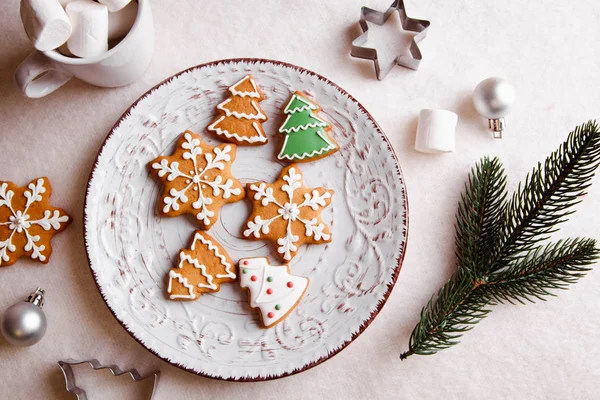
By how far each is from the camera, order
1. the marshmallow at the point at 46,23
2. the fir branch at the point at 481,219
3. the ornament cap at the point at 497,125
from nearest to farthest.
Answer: the marshmallow at the point at 46,23 < the fir branch at the point at 481,219 < the ornament cap at the point at 497,125

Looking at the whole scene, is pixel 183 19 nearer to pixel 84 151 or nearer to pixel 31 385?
pixel 84 151

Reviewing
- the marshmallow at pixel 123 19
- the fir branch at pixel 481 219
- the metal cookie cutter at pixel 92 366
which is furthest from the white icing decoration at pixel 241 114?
the metal cookie cutter at pixel 92 366

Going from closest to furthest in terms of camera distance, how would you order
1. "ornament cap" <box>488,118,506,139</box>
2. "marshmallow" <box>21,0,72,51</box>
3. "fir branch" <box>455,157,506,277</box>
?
"marshmallow" <box>21,0,72,51</box> → "fir branch" <box>455,157,506,277</box> → "ornament cap" <box>488,118,506,139</box>

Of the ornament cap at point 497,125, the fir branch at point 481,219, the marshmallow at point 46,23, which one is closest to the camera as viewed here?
the marshmallow at point 46,23

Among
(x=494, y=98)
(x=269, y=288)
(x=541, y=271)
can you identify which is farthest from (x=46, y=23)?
(x=541, y=271)

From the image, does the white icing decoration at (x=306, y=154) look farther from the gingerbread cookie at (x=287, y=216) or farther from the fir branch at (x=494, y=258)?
the fir branch at (x=494, y=258)

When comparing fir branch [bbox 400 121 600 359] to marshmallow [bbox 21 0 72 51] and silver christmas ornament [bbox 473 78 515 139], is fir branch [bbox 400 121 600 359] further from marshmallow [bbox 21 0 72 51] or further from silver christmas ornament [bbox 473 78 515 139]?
marshmallow [bbox 21 0 72 51]

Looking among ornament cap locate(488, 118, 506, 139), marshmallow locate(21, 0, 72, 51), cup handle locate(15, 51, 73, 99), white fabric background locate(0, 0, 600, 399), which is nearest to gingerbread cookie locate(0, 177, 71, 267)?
white fabric background locate(0, 0, 600, 399)
